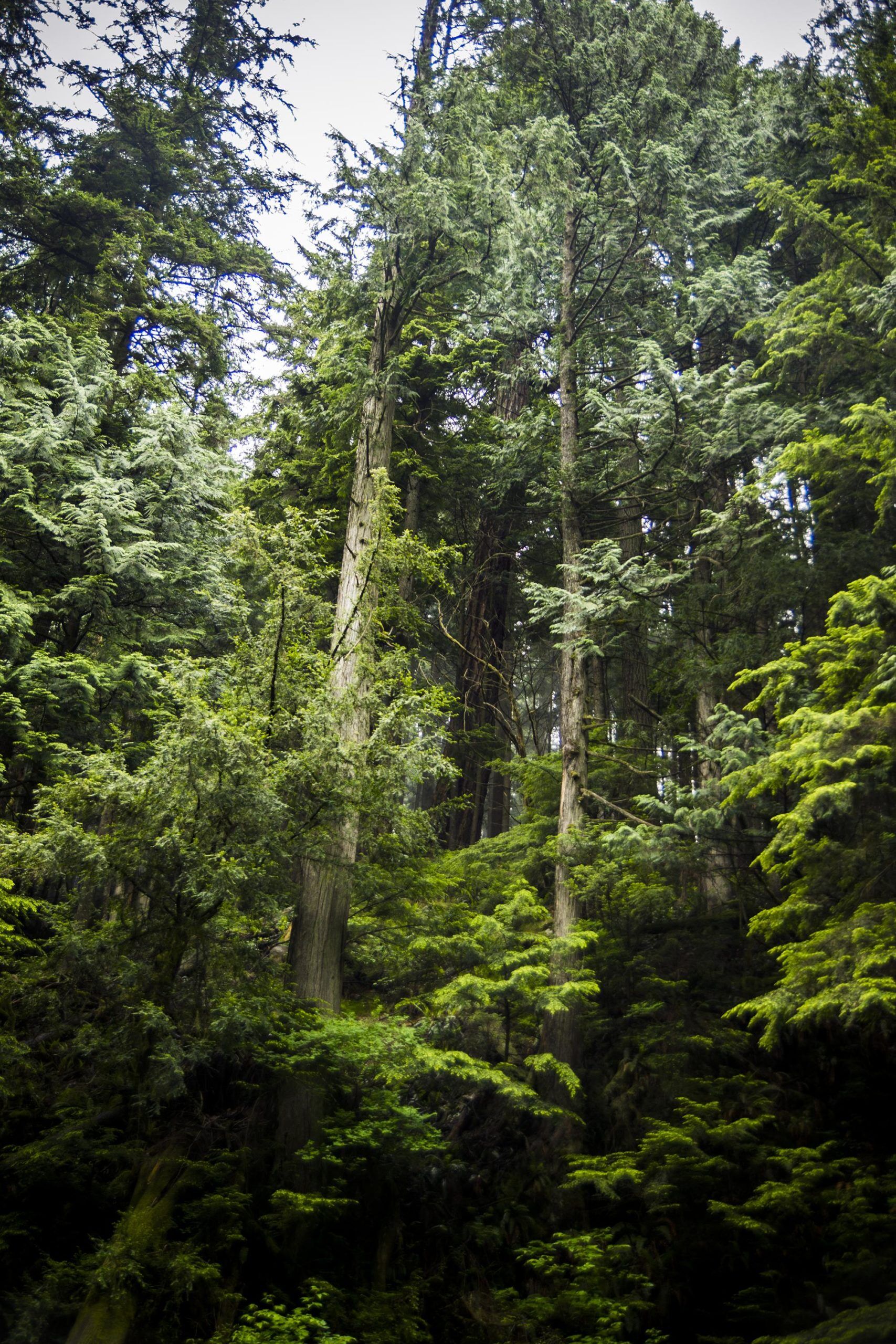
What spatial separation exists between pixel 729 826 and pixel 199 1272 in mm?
6445

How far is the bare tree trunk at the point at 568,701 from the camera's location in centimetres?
855

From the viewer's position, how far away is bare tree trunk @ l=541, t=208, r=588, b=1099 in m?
8.55

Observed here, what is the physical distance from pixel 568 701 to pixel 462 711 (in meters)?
4.41

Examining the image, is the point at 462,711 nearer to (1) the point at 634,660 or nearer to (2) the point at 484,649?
(2) the point at 484,649

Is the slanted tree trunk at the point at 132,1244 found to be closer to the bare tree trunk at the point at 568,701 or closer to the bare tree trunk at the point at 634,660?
the bare tree trunk at the point at 568,701

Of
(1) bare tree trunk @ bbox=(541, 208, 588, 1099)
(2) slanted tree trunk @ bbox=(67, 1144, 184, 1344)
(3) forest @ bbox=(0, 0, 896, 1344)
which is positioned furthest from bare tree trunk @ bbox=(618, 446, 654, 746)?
(2) slanted tree trunk @ bbox=(67, 1144, 184, 1344)

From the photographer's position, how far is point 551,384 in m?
12.7

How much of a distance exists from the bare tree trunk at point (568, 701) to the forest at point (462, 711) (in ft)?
0.27

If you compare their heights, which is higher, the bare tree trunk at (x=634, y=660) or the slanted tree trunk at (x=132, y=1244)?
the bare tree trunk at (x=634, y=660)

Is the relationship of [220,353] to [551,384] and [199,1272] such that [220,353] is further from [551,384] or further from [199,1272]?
[199,1272]

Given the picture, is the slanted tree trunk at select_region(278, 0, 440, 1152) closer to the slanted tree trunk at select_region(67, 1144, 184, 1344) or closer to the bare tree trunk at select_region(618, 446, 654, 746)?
the slanted tree trunk at select_region(67, 1144, 184, 1344)

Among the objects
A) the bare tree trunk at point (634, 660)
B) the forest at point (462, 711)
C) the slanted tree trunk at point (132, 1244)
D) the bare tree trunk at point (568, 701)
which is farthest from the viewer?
the bare tree trunk at point (634, 660)

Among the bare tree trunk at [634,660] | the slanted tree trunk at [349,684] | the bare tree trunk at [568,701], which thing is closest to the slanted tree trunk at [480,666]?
the bare tree trunk at [634,660]

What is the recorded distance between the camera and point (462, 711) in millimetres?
14703
